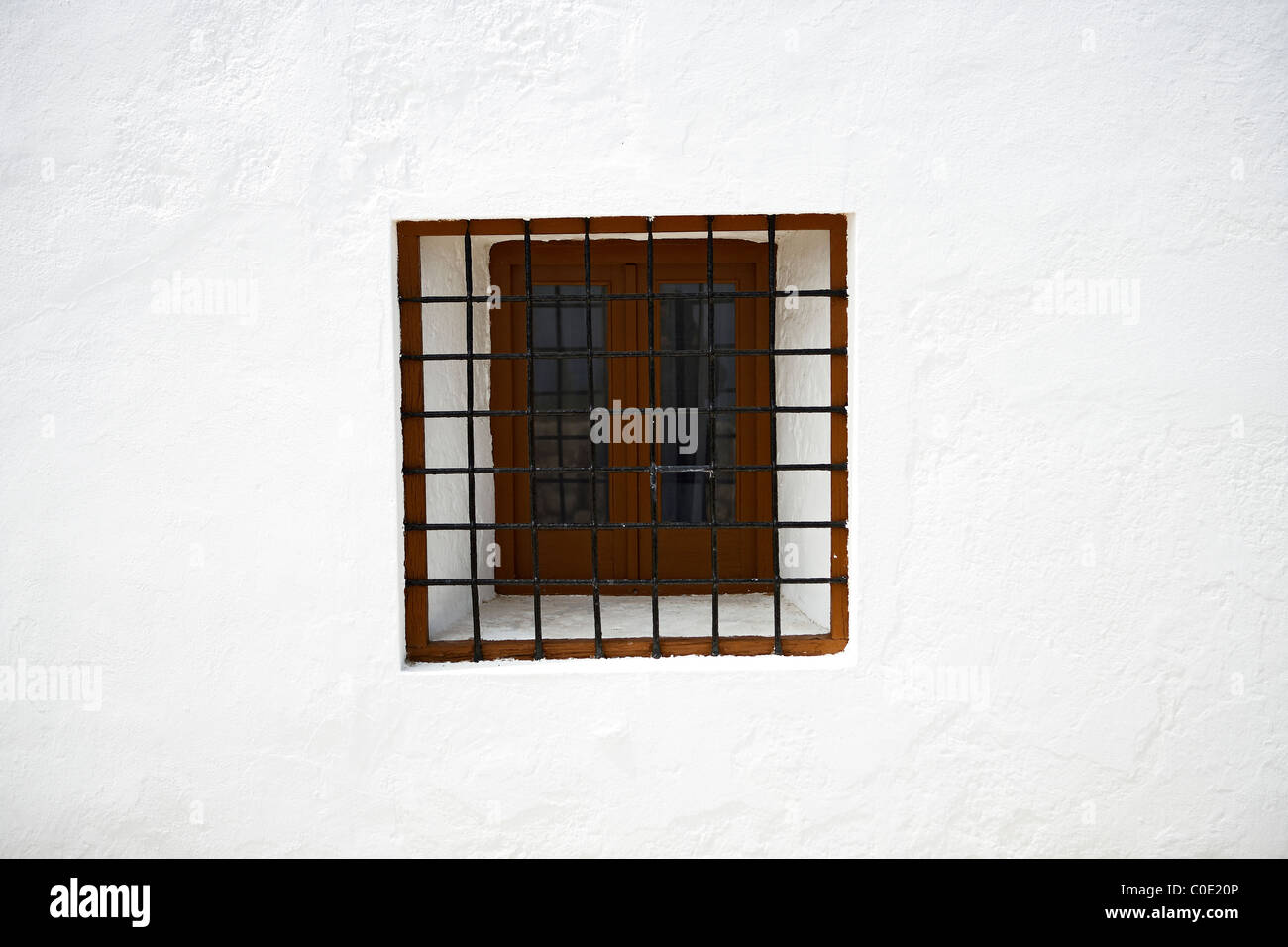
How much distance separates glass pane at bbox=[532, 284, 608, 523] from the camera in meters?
3.63

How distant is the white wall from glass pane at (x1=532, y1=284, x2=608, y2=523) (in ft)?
3.49

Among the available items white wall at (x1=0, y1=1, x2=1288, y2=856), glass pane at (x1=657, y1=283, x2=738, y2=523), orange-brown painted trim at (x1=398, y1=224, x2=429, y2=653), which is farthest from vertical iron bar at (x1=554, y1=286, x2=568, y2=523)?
white wall at (x1=0, y1=1, x2=1288, y2=856)

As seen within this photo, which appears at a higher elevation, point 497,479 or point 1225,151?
point 1225,151

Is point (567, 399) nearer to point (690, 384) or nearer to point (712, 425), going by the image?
point (690, 384)

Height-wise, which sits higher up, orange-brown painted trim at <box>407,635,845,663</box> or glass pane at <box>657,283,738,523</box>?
glass pane at <box>657,283,738,523</box>

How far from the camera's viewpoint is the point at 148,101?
2604 mm

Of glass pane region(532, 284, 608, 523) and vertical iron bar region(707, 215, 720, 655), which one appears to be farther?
glass pane region(532, 284, 608, 523)

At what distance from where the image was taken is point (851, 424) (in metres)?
2.67

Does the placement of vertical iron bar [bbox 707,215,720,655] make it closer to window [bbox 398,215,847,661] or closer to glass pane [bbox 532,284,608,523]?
window [bbox 398,215,847,661]

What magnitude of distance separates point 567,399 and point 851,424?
1506 mm

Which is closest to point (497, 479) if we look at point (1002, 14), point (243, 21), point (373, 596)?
point (373, 596)

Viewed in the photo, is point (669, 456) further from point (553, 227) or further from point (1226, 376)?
point (1226, 376)

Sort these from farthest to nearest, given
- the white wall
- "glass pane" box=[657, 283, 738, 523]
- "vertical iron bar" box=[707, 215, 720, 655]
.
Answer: "glass pane" box=[657, 283, 738, 523]
"vertical iron bar" box=[707, 215, 720, 655]
the white wall
